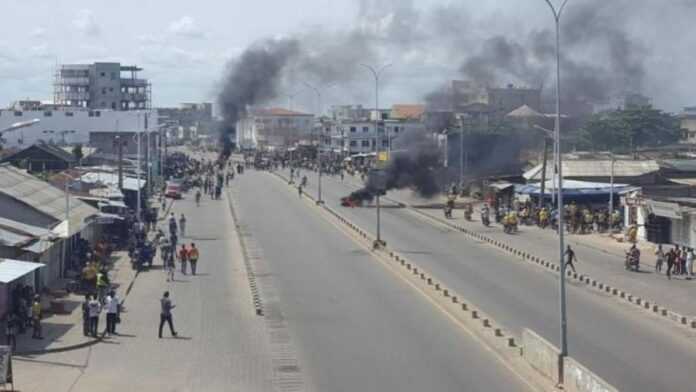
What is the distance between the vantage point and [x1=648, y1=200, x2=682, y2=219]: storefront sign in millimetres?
41188

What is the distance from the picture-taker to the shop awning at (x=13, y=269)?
21.7 m

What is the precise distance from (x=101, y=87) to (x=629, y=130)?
58.8 metres

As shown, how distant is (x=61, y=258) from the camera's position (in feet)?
106

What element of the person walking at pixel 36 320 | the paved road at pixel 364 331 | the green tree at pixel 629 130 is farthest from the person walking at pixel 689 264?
the green tree at pixel 629 130

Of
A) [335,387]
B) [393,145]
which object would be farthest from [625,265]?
[393,145]

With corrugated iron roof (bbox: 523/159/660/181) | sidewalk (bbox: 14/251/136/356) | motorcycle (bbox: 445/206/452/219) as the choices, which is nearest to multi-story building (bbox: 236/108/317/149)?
corrugated iron roof (bbox: 523/159/660/181)

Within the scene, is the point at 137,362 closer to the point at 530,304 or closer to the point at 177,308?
the point at 177,308

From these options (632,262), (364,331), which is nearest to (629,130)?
(632,262)

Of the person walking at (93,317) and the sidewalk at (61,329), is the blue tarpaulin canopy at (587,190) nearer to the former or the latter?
the sidewalk at (61,329)

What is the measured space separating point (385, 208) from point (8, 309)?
44320mm

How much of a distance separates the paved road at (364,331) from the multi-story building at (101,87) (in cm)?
9026

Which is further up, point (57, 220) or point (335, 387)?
point (57, 220)

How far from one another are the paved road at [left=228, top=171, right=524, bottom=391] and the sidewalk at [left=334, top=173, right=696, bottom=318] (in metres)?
6.21

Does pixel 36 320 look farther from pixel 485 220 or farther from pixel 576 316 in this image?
pixel 485 220
